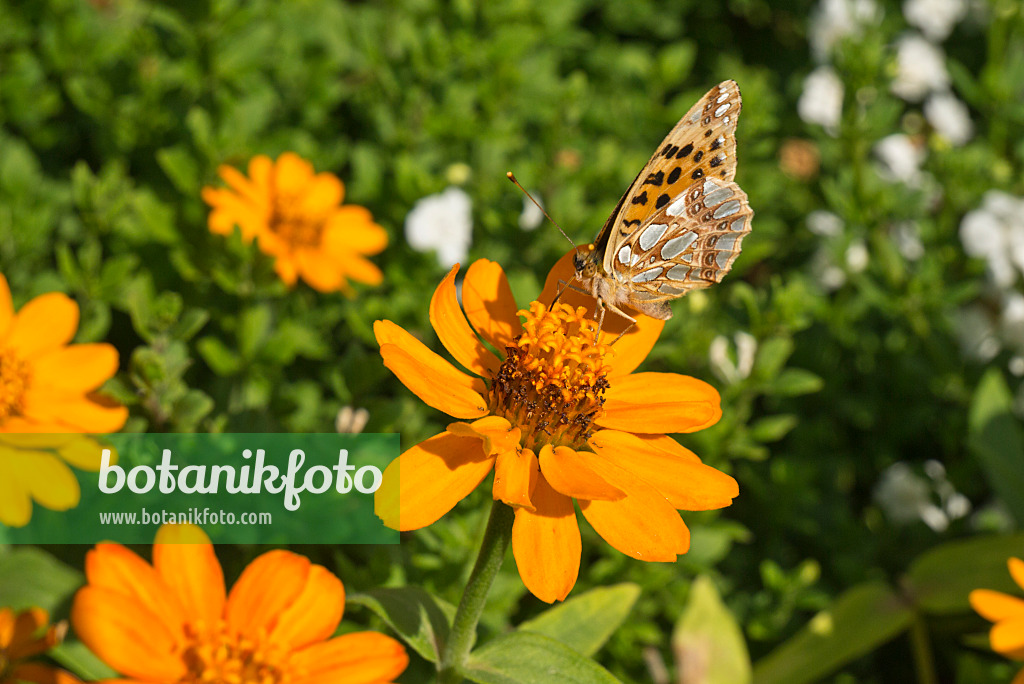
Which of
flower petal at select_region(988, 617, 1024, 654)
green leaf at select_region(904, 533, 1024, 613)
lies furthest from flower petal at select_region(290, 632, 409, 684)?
green leaf at select_region(904, 533, 1024, 613)

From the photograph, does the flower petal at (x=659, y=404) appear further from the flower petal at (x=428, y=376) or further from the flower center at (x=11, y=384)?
the flower center at (x=11, y=384)

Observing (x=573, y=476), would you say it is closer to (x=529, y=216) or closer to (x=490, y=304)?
(x=490, y=304)

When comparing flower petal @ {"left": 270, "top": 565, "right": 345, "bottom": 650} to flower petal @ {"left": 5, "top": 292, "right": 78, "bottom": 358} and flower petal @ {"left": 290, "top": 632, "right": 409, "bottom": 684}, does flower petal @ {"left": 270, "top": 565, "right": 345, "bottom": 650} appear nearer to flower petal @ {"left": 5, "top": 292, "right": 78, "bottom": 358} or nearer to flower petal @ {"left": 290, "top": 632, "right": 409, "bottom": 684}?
flower petal @ {"left": 290, "top": 632, "right": 409, "bottom": 684}

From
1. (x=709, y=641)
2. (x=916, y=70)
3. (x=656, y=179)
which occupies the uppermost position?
(x=916, y=70)

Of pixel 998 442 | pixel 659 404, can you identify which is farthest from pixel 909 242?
pixel 659 404

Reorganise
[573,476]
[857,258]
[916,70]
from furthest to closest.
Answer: [916,70]
[857,258]
[573,476]

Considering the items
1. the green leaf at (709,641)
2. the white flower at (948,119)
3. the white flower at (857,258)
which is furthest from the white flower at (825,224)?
the green leaf at (709,641)
